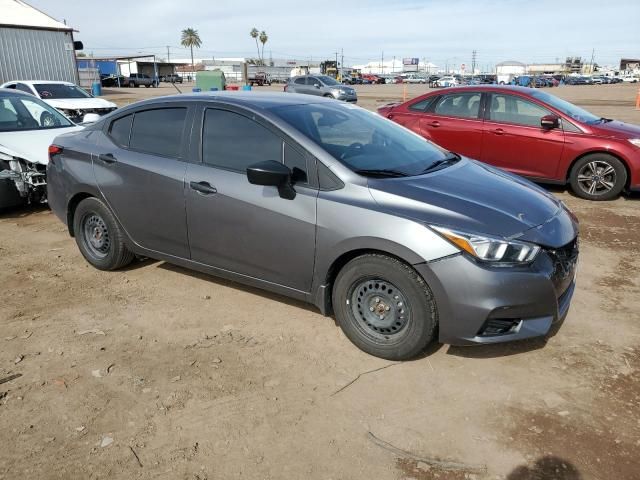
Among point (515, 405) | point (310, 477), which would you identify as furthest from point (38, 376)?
point (515, 405)

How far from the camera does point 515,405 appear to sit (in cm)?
293

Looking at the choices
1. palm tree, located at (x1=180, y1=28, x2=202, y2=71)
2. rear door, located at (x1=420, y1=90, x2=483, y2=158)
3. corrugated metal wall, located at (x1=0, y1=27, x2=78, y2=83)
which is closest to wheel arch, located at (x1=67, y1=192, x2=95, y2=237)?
rear door, located at (x1=420, y1=90, x2=483, y2=158)

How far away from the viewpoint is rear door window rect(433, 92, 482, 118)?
809 centimetres

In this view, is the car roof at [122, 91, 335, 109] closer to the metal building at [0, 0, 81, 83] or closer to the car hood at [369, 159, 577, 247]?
the car hood at [369, 159, 577, 247]

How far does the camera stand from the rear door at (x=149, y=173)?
4.04 m

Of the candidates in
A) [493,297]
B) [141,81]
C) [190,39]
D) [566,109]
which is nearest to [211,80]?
[566,109]

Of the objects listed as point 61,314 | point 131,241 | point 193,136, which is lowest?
point 61,314

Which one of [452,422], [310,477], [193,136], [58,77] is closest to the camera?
[310,477]

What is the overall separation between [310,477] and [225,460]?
433mm

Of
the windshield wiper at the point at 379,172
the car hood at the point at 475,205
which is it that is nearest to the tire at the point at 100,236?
the windshield wiper at the point at 379,172

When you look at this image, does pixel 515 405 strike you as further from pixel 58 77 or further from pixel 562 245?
pixel 58 77

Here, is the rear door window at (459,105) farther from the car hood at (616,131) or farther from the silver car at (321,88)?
the silver car at (321,88)

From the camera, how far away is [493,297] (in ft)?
9.68

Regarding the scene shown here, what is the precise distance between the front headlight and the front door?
0.93 m
